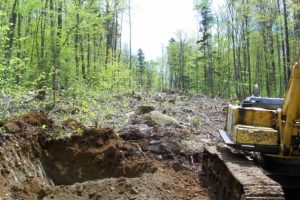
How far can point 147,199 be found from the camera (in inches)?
288

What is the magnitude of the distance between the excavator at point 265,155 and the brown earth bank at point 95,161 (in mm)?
1167

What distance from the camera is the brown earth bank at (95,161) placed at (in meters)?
7.80

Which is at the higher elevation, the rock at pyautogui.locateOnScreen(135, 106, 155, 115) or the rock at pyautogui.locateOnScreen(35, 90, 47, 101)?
the rock at pyautogui.locateOnScreen(35, 90, 47, 101)

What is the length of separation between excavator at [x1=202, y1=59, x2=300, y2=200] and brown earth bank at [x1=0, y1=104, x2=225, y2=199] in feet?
3.83

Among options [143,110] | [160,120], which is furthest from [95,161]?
[143,110]

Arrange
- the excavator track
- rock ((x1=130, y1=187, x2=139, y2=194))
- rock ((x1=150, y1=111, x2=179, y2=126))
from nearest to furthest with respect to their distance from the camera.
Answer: the excavator track → rock ((x1=130, y1=187, x2=139, y2=194)) → rock ((x1=150, y1=111, x2=179, y2=126))

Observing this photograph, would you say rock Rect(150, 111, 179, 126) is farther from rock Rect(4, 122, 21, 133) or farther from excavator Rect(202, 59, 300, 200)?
excavator Rect(202, 59, 300, 200)

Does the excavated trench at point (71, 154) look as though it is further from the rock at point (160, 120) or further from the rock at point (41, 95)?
the rock at point (41, 95)

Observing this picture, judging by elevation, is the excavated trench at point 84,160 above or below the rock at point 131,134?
below

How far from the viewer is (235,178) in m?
6.34

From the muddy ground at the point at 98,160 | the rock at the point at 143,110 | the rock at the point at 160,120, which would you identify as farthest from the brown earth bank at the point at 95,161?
the rock at the point at 143,110

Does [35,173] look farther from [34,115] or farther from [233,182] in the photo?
[233,182]

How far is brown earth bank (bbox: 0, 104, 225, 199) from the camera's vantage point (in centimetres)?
780

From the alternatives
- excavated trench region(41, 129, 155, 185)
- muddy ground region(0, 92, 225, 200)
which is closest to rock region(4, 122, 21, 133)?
muddy ground region(0, 92, 225, 200)
